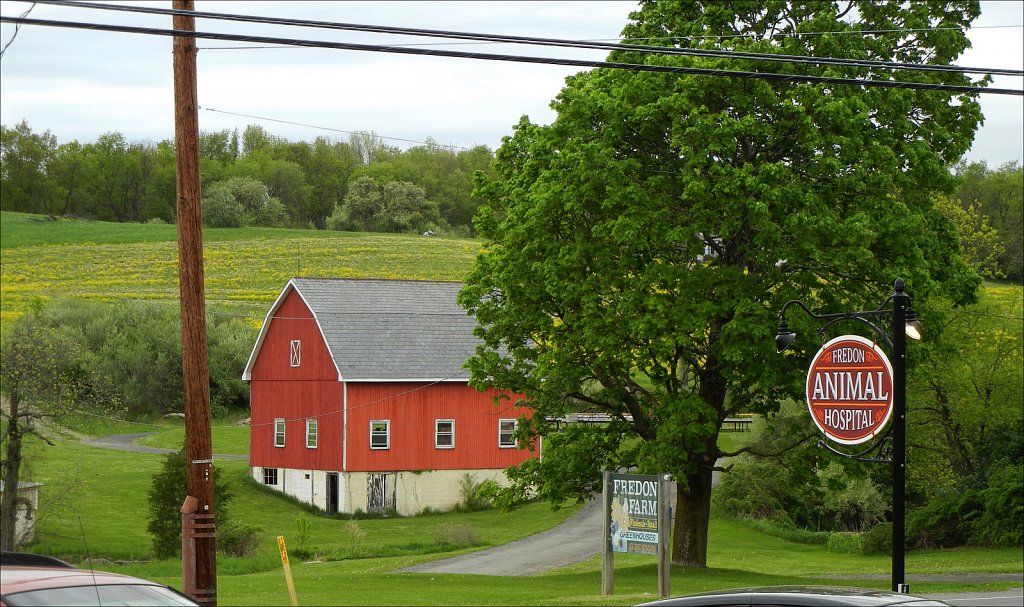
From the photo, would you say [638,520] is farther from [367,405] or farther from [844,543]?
[367,405]

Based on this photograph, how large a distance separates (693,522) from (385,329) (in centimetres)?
2265

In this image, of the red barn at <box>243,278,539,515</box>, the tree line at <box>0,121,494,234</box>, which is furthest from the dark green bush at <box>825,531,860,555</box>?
the tree line at <box>0,121,494,234</box>

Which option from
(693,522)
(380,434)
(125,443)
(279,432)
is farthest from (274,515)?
(693,522)

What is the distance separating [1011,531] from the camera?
3644 cm

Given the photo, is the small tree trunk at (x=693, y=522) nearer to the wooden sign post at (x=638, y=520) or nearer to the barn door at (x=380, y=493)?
the wooden sign post at (x=638, y=520)

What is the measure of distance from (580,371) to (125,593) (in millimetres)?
18008

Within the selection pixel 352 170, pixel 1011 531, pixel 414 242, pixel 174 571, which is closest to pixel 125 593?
pixel 174 571

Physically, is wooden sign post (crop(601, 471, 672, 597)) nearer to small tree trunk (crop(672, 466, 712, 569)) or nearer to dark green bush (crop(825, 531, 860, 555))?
small tree trunk (crop(672, 466, 712, 569))

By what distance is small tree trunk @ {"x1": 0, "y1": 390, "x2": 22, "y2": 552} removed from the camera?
24.9m

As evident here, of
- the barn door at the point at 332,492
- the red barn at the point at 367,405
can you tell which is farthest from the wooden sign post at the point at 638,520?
the barn door at the point at 332,492

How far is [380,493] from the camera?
45.4m

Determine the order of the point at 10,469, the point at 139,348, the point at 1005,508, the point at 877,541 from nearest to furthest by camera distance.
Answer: the point at 10,469
the point at 1005,508
the point at 877,541
the point at 139,348

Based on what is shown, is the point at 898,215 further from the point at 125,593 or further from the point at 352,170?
the point at 352,170

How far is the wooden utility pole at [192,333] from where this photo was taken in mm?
15039
